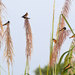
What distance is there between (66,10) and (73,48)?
1.42 feet

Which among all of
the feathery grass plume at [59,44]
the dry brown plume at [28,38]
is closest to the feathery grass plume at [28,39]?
the dry brown plume at [28,38]

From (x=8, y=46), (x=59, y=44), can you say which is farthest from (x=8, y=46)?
(x=59, y=44)

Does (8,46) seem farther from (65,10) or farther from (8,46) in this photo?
(65,10)

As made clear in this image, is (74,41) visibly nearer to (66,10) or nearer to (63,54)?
(63,54)

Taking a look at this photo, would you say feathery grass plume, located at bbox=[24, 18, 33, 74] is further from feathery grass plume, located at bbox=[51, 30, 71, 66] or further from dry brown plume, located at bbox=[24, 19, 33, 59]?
feathery grass plume, located at bbox=[51, 30, 71, 66]

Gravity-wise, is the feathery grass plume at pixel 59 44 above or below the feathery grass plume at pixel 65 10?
below

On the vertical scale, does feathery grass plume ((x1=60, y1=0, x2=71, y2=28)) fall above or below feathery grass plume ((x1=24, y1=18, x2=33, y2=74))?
above

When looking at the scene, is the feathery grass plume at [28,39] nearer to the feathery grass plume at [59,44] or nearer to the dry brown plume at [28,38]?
the dry brown plume at [28,38]

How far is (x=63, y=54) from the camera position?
1851 mm

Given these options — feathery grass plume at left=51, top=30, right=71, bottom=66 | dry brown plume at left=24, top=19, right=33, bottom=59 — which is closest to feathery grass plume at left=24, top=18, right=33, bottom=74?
dry brown plume at left=24, top=19, right=33, bottom=59

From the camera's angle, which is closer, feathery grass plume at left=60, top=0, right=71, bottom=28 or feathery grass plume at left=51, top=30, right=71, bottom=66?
feathery grass plume at left=51, top=30, right=71, bottom=66

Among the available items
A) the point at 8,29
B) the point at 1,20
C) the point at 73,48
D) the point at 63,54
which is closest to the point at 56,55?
the point at 63,54

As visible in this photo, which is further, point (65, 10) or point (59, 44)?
point (65, 10)

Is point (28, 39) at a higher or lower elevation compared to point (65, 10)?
lower
